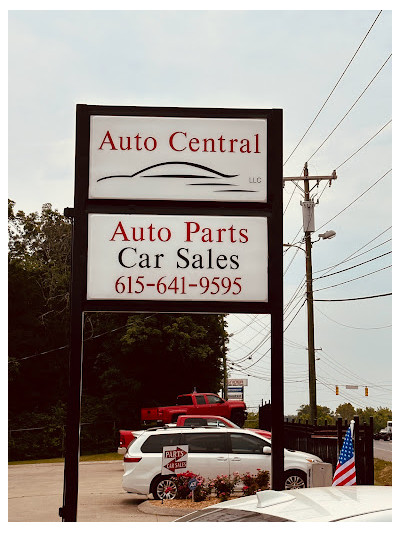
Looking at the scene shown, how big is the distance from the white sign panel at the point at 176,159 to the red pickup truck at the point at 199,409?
25345 millimetres

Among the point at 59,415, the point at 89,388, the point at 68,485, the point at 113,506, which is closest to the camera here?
the point at 68,485

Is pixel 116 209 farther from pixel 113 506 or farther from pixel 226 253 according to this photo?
pixel 113 506

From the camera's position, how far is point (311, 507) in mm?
3543

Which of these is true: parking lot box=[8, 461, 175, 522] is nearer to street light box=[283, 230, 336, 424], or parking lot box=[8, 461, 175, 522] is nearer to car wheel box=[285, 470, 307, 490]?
car wheel box=[285, 470, 307, 490]

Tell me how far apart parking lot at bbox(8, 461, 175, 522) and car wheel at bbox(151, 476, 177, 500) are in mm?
558

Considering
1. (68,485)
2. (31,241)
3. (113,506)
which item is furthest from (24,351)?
(68,485)

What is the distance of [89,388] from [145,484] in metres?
34.6

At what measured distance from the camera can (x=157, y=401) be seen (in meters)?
45.9

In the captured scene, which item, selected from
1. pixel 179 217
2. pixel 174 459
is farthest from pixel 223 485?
pixel 179 217

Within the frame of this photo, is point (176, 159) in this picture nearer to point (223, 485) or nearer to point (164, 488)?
point (223, 485)

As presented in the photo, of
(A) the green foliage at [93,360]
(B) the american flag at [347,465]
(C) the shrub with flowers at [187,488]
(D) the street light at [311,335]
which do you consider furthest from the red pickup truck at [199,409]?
(B) the american flag at [347,465]

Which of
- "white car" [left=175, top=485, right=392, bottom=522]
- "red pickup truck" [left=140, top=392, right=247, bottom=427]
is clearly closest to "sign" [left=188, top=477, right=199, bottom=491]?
"white car" [left=175, top=485, right=392, bottom=522]

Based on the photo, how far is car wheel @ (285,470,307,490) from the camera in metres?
16.8

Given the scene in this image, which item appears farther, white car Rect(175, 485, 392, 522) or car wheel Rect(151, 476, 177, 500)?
car wheel Rect(151, 476, 177, 500)
